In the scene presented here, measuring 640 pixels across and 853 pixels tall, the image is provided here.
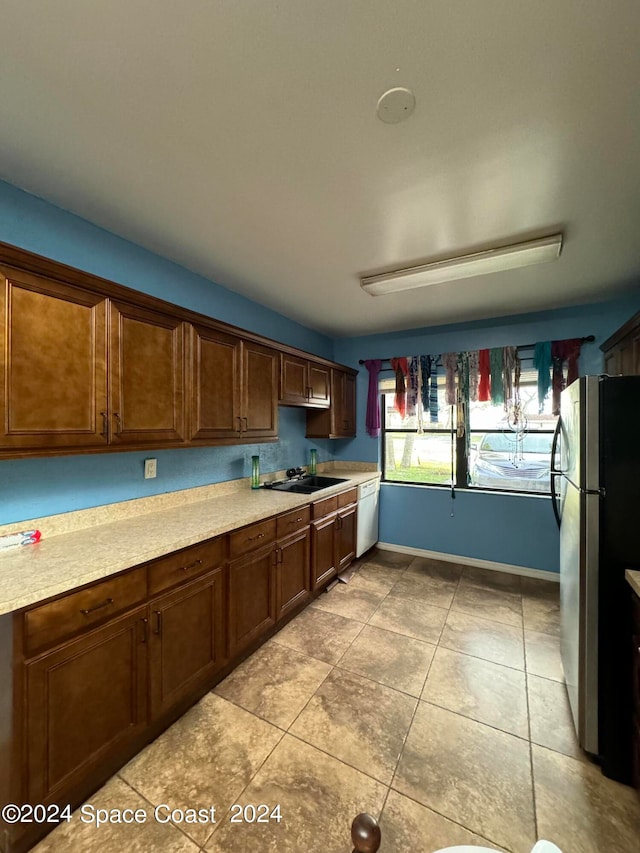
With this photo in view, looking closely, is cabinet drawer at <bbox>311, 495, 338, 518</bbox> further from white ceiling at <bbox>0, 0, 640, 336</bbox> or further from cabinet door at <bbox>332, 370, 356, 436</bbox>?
white ceiling at <bbox>0, 0, 640, 336</bbox>

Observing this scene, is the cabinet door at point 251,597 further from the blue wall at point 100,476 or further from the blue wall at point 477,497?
the blue wall at point 477,497

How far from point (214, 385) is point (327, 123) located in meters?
1.51

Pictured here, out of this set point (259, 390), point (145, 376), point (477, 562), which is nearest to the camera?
point (145, 376)

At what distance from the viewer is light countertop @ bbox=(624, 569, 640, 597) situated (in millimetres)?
1312

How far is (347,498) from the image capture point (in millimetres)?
3330

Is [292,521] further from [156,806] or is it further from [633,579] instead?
[633,579]

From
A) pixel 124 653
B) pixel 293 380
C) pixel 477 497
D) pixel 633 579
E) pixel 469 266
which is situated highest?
pixel 469 266

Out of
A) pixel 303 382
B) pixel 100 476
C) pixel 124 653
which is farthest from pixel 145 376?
pixel 303 382

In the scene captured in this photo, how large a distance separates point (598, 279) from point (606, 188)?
4.06ft

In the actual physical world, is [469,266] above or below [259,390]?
above

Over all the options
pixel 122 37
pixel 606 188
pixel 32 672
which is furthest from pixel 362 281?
pixel 32 672

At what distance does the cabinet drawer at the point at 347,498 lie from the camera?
321 centimetres

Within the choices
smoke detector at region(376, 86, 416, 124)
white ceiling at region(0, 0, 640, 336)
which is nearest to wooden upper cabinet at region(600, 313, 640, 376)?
white ceiling at region(0, 0, 640, 336)

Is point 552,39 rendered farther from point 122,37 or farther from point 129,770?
point 129,770
